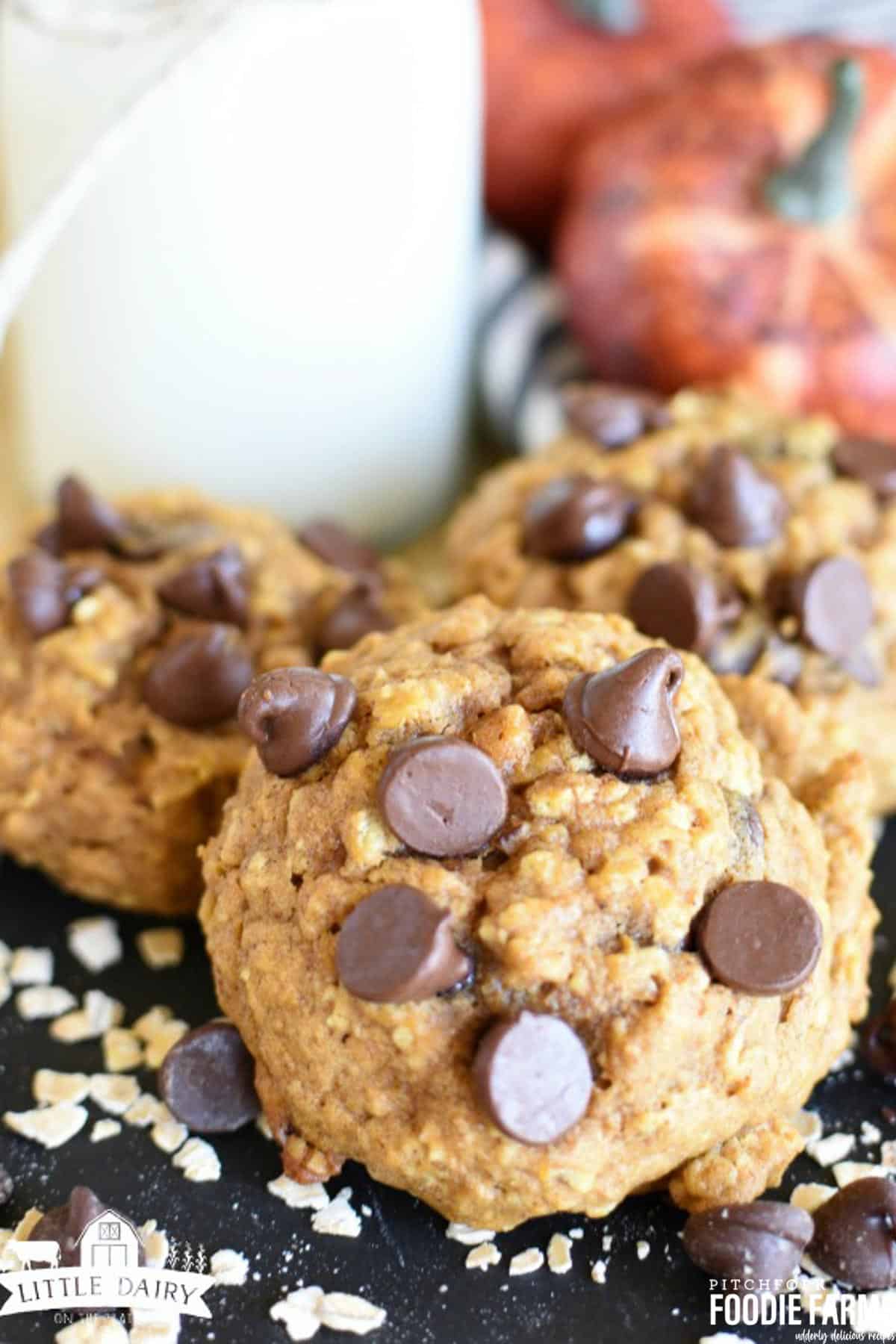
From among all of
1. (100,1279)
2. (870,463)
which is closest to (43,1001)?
(100,1279)

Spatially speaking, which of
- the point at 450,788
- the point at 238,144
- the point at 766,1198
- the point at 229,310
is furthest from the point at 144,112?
the point at 766,1198

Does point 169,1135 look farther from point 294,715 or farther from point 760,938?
point 760,938

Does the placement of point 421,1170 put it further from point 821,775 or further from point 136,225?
point 136,225

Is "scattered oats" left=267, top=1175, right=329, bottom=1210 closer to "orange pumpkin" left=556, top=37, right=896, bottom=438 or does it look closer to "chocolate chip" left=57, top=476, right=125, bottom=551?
"chocolate chip" left=57, top=476, right=125, bottom=551

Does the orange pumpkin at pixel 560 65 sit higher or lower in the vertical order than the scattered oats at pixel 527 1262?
higher

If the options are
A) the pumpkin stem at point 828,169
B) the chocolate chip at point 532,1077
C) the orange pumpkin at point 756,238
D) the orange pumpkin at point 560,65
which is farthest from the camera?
the orange pumpkin at point 560,65

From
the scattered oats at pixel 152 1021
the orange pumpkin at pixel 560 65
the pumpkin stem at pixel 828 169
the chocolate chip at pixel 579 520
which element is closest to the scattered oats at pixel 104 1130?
the scattered oats at pixel 152 1021

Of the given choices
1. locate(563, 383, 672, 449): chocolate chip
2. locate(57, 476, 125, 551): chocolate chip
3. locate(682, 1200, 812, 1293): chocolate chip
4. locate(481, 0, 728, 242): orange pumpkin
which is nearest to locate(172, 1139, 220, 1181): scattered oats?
locate(682, 1200, 812, 1293): chocolate chip

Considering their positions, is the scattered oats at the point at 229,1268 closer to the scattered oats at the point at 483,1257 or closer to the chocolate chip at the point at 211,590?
the scattered oats at the point at 483,1257
